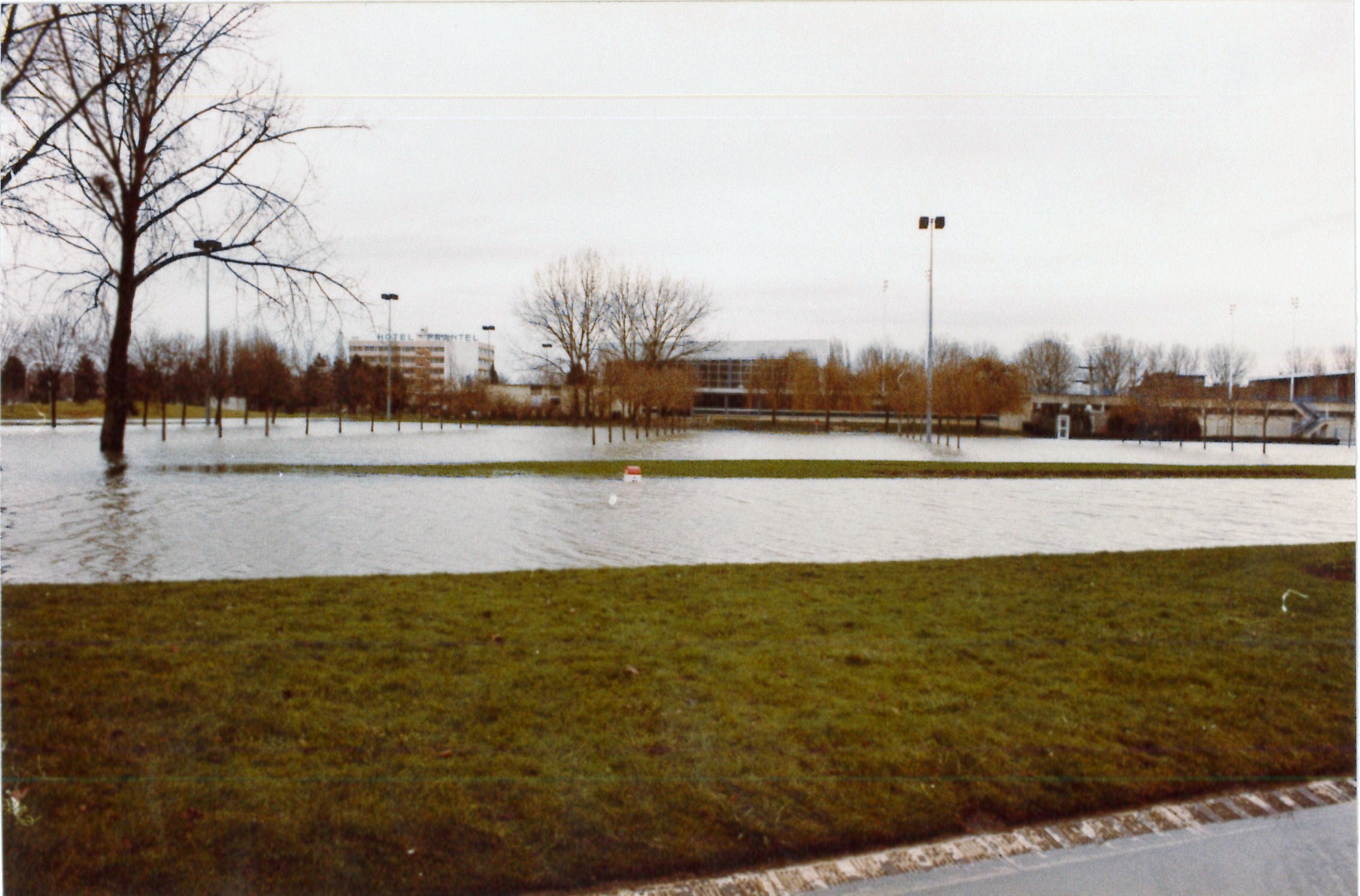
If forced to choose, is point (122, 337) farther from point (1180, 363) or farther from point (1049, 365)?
point (1049, 365)

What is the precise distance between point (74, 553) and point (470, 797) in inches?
171

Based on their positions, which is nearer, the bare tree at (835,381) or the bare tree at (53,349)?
the bare tree at (53,349)

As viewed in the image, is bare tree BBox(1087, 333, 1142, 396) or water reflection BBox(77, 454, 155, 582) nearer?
water reflection BBox(77, 454, 155, 582)

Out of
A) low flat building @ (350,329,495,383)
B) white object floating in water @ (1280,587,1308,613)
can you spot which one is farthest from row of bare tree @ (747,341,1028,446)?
white object floating in water @ (1280,587,1308,613)

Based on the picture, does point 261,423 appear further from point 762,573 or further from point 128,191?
point 762,573

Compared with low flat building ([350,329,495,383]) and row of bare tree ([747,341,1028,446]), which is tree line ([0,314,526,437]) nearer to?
low flat building ([350,329,495,383])

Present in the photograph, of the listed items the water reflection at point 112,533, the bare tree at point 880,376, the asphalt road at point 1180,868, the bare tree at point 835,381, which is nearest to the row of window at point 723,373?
the bare tree at point 835,381

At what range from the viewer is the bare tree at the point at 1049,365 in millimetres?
12836

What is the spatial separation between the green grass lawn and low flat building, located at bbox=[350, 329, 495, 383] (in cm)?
246

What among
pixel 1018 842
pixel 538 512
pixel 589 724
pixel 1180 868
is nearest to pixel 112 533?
pixel 538 512

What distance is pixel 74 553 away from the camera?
5.59 meters

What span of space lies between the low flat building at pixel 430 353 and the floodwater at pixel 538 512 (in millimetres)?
1496

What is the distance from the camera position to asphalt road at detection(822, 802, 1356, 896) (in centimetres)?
266

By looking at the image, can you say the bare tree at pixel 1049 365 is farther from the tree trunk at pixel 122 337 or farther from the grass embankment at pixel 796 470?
the tree trunk at pixel 122 337
